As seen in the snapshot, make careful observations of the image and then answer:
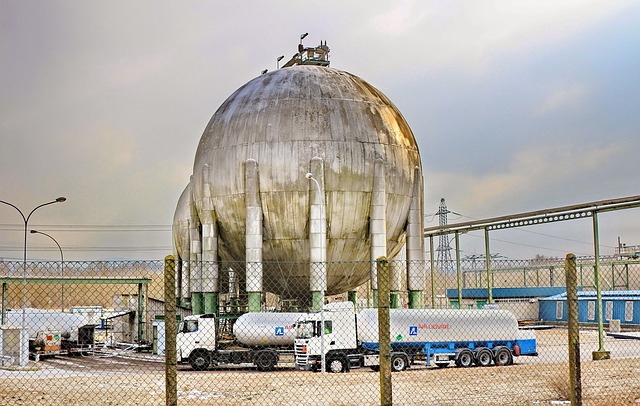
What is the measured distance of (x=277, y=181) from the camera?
37.3m

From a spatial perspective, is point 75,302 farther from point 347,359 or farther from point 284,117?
point 347,359

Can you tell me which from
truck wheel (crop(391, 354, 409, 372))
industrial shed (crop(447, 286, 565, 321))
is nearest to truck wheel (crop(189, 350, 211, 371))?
truck wheel (crop(391, 354, 409, 372))

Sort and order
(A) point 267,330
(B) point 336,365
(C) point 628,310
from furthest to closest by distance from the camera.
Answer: (C) point 628,310, (A) point 267,330, (B) point 336,365

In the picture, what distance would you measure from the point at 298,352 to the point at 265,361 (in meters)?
1.98

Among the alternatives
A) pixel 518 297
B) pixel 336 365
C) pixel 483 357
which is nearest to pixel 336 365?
pixel 336 365

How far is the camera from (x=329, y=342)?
2908 centimetres

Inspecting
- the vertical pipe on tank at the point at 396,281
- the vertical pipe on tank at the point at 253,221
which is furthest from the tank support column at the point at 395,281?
the vertical pipe on tank at the point at 253,221

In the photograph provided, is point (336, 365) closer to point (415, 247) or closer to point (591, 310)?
point (415, 247)

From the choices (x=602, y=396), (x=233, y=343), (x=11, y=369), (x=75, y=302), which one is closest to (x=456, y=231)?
(x=233, y=343)

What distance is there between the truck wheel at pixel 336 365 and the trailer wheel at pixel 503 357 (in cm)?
568

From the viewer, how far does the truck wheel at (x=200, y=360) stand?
3106 cm

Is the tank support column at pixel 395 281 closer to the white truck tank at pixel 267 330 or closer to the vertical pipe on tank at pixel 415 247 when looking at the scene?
the vertical pipe on tank at pixel 415 247

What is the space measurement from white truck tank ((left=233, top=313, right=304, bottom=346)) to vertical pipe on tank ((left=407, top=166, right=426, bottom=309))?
9377 millimetres

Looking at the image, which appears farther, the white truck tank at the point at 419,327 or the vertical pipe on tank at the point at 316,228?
the vertical pipe on tank at the point at 316,228
